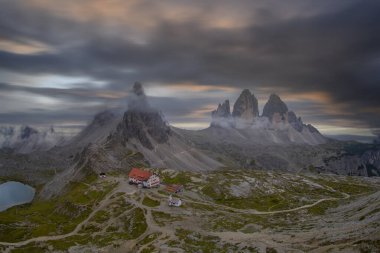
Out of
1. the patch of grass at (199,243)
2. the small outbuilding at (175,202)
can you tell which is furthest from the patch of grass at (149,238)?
the small outbuilding at (175,202)

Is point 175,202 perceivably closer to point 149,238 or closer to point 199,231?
point 199,231

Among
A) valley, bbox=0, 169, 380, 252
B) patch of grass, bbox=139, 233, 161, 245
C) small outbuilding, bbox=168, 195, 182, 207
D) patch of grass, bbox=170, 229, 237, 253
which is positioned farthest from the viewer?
small outbuilding, bbox=168, 195, 182, 207

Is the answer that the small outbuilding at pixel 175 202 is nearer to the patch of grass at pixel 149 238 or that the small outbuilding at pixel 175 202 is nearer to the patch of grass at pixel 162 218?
the patch of grass at pixel 162 218

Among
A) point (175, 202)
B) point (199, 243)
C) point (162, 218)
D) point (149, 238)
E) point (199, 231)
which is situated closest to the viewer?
point (199, 243)

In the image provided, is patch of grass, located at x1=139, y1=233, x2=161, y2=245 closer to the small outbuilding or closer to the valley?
the valley

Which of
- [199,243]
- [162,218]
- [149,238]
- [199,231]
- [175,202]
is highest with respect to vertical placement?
[175,202]

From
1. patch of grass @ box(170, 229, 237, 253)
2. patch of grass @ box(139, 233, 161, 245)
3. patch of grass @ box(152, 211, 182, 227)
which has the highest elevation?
patch of grass @ box(170, 229, 237, 253)

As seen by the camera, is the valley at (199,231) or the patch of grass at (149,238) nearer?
the valley at (199,231)

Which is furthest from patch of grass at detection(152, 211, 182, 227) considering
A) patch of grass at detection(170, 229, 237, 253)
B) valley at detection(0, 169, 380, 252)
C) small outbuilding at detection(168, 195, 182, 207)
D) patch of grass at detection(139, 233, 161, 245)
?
patch of grass at detection(170, 229, 237, 253)

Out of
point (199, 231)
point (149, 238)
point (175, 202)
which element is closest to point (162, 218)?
point (175, 202)

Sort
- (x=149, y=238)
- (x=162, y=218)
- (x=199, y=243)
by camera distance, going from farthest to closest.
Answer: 1. (x=162, y=218)
2. (x=149, y=238)
3. (x=199, y=243)

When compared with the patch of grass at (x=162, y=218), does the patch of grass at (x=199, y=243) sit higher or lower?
higher

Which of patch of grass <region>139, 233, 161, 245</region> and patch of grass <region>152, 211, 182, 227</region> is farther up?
patch of grass <region>152, 211, 182, 227</region>
